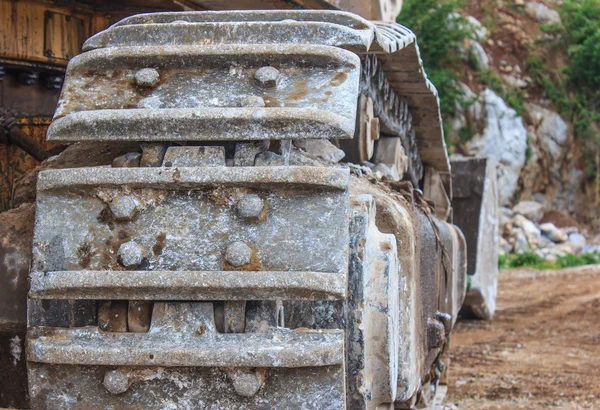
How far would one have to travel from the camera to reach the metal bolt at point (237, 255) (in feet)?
6.08

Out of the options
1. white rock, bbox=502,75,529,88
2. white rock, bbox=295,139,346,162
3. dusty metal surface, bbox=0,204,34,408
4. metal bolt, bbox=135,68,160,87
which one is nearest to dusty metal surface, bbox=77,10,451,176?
metal bolt, bbox=135,68,160,87

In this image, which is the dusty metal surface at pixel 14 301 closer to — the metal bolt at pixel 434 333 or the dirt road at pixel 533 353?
the metal bolt at pixel 434 333

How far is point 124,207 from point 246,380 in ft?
1.51

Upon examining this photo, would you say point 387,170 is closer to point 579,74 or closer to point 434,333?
point 434,333

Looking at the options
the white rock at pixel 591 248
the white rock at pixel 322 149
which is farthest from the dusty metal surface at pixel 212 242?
the white rock at pixel 591 248

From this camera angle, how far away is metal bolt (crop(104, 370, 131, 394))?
1870 mm

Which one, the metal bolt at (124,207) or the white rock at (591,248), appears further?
the white rock at (591,248)

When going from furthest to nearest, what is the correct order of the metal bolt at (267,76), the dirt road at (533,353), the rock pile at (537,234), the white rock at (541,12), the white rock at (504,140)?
the white rock at (541,12) < the white rock at (504,140) < the rock pile at (537,234) < the dirt road at (533,353) < the metal bolt at (267,76)

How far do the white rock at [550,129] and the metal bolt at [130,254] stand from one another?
1503 centimetres

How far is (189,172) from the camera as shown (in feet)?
6.19

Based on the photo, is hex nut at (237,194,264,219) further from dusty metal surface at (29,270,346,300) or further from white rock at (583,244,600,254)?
white rock at (583,244,600,254)

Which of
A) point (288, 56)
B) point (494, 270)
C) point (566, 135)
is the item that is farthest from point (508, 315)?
point (566, 135)

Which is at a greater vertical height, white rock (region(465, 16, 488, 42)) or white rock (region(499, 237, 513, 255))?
white rock (region(465, 16, 488, 42))

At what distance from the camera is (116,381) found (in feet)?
6.13
